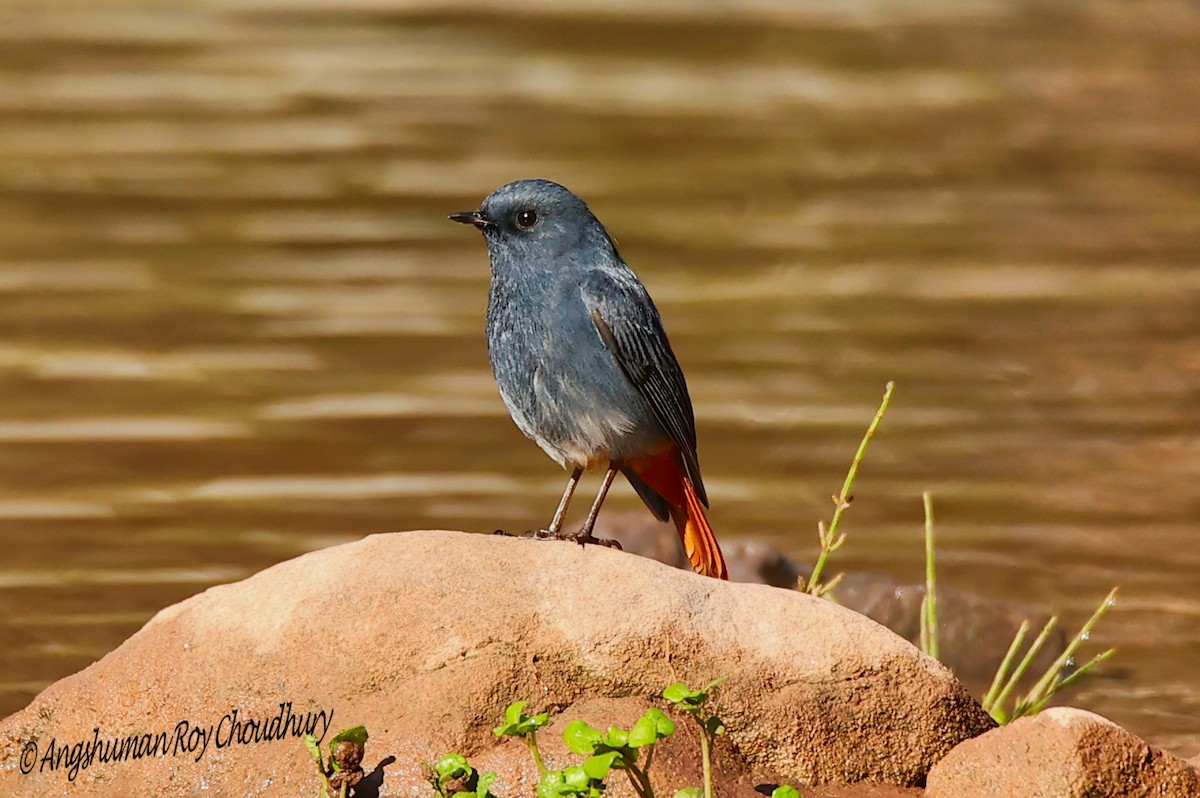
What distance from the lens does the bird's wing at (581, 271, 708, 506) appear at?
5441 millimetres

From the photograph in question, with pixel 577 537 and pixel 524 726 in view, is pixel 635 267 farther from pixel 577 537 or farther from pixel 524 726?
pixel 524 726

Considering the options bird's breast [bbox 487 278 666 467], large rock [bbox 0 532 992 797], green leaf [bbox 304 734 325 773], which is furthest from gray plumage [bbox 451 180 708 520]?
green leaf [bbox 304 734 325 773]

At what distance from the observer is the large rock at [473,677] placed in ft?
14.7

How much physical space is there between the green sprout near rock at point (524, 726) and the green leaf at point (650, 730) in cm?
23

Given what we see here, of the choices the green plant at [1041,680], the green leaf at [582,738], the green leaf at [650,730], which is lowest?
the green plant at [1041,680]

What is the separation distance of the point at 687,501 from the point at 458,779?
→ 1645 mm

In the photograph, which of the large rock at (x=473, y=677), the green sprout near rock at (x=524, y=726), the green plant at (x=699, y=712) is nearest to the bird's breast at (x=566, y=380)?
the large rock at (x=473, y=677)

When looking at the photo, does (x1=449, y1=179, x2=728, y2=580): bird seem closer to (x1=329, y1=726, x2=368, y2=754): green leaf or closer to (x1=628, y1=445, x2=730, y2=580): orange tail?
(x1=628, y1=445, x2=730, y2=580): orange tail

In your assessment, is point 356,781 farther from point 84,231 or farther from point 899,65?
point 899,65

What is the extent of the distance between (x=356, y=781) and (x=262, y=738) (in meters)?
0.34

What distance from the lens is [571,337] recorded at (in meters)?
5.41

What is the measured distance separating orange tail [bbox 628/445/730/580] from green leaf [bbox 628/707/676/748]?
162 centimetres

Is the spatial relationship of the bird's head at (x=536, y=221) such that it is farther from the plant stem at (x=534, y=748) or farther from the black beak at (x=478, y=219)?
the plant stem at (x=534, y=748)

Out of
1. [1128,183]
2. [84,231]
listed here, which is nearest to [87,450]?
[84,231]
